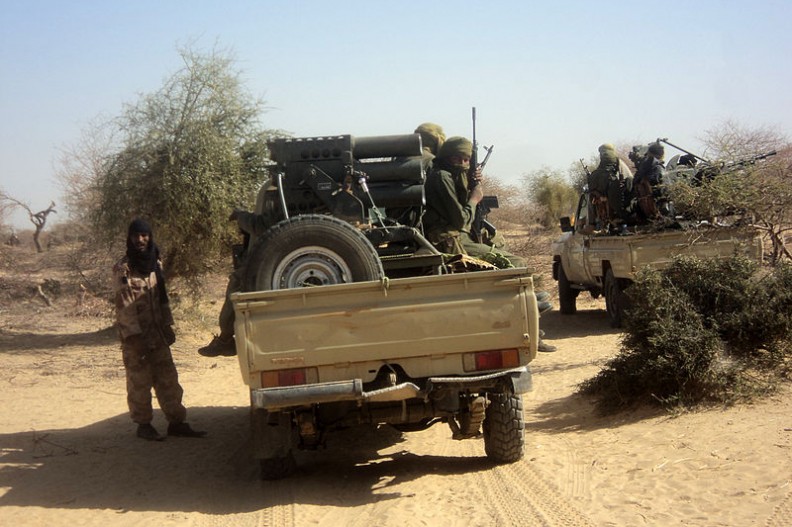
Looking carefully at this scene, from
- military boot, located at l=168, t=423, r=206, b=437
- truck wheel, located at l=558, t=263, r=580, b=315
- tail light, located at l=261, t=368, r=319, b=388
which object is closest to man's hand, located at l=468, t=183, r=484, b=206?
tail light, located at l=261, t=368, r=319, b=388

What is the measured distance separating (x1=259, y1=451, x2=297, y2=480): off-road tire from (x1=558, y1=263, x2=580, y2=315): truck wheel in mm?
9880

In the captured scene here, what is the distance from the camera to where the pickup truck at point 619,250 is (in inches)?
406

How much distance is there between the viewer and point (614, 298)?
12.7m

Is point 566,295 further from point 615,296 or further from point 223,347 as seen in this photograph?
point 223,347

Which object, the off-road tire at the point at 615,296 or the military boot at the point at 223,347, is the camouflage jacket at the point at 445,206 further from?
the off-road tire at the point at 615,296

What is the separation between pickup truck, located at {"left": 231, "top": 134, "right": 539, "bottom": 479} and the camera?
5746 mm

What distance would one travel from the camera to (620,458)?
6.33 m

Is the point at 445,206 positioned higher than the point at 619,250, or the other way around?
the point at 445,206

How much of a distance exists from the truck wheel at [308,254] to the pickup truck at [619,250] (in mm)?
3334

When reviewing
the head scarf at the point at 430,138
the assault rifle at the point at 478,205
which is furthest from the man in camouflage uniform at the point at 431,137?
the assault rifle at the point at 478,205

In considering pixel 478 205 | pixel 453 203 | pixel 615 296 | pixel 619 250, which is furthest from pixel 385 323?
pixel 615 296

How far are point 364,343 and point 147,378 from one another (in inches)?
123

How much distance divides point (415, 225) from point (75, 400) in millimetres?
5180

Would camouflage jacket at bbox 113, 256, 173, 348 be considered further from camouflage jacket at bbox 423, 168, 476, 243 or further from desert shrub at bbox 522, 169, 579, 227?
desert shrub at bbox 522, 169, 579, 227
